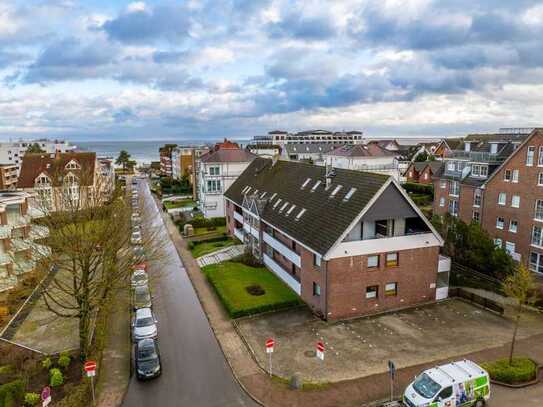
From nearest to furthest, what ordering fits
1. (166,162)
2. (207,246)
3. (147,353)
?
(147,353)
(207,246)
(166,162)

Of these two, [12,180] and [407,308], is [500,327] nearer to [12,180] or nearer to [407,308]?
[407,308]

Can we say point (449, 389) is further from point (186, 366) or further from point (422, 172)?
point (422, 172)

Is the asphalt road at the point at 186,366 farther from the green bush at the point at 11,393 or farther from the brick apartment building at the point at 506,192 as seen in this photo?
the brick apartment building at the point at 506,192

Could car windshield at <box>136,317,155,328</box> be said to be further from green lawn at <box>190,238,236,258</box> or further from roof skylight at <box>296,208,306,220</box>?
green lawn at <box>190,238,236,258</box>

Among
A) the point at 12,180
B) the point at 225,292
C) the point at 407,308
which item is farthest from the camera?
the point at 12,180

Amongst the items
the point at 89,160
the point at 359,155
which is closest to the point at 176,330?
the point at 89,160

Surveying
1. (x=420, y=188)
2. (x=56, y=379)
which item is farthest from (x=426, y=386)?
(x=420, y=188)

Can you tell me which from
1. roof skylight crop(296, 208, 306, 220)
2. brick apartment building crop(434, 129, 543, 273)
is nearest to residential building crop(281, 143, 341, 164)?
brick apartment building crop(434, 129, 543, 273)
